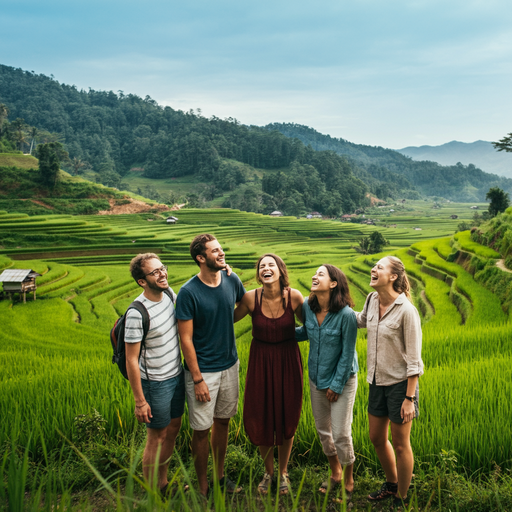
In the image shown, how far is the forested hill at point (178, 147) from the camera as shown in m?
52.6

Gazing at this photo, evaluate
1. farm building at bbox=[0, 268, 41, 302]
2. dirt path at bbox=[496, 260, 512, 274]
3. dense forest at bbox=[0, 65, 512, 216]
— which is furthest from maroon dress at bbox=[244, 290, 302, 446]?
dense forest at bbox=[0, 65, 512, 216]

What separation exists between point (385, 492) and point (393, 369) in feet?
2.49

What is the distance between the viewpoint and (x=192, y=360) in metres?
2.38

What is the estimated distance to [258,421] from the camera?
252 cm

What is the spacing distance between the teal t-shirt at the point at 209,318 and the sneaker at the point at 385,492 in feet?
3.67

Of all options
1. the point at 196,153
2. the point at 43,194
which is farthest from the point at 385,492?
the point at 196,153

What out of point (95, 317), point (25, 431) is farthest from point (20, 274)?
point (25, 431)

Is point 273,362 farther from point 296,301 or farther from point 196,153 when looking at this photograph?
point 196,153

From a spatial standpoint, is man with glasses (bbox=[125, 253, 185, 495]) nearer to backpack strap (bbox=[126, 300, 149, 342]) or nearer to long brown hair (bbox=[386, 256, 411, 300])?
backpack strap (bbox=[126, 300, 149, 342])

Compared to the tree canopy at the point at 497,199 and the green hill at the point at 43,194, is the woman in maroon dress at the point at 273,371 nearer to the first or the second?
the tree canopy at the point at 497,199

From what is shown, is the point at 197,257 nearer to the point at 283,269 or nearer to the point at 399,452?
the point at 283,269

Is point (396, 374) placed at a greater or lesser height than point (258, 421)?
greater

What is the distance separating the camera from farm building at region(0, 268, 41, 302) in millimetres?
12430

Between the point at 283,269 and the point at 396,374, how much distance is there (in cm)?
87
